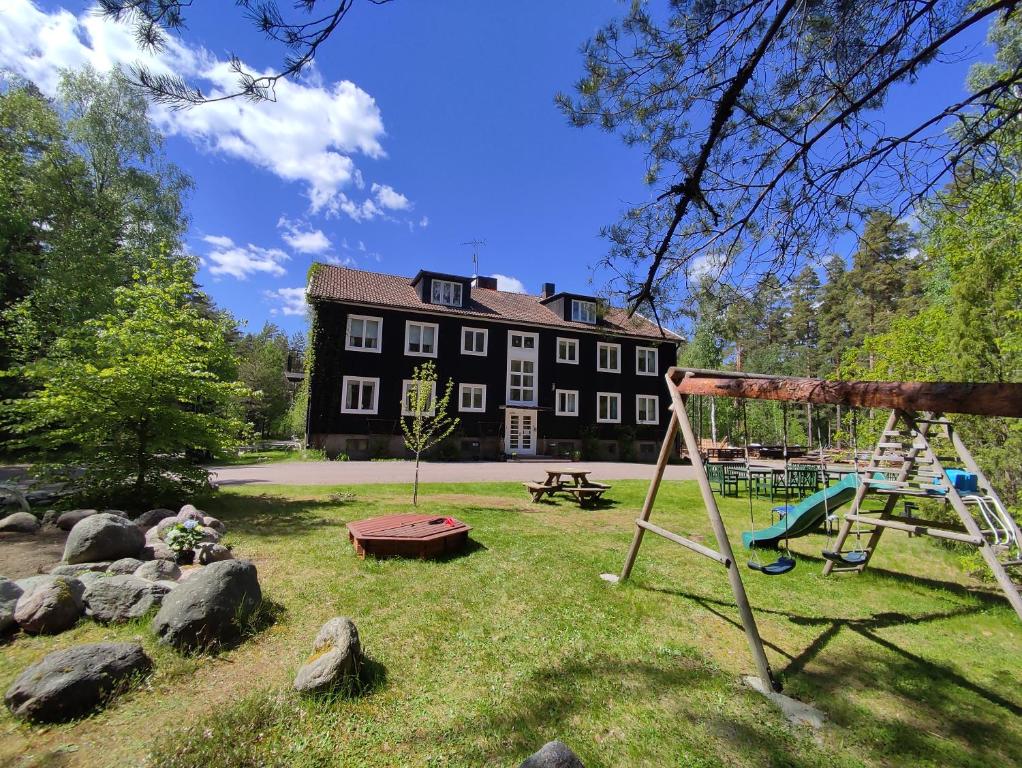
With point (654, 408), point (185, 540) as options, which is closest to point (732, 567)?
point (185, 540)

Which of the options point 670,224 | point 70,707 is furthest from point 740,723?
point 70,707

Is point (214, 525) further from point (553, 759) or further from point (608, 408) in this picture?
point (608, 408)

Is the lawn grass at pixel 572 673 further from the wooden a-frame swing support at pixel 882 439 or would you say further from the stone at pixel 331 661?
the wooden a-frame swing support at pixel 882 439

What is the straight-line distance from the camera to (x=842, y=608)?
4914mm

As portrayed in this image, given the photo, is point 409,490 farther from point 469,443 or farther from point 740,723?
point 469,443

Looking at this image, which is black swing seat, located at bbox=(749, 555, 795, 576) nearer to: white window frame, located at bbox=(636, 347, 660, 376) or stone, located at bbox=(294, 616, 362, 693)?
stone, located at bbox=(294, 616, 362, 693)

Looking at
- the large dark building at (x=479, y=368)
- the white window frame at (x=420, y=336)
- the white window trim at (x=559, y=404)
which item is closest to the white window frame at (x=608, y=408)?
the large dark building at (x=479, y=368)

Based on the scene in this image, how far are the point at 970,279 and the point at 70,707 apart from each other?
438 inches

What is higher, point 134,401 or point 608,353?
point 608,353

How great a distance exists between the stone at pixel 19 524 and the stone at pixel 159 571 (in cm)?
324

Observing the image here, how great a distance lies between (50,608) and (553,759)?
14.0 feet

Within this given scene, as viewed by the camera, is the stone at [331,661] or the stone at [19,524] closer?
the stone at [331,661]

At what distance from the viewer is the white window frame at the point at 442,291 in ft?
82.4

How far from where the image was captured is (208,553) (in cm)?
530
